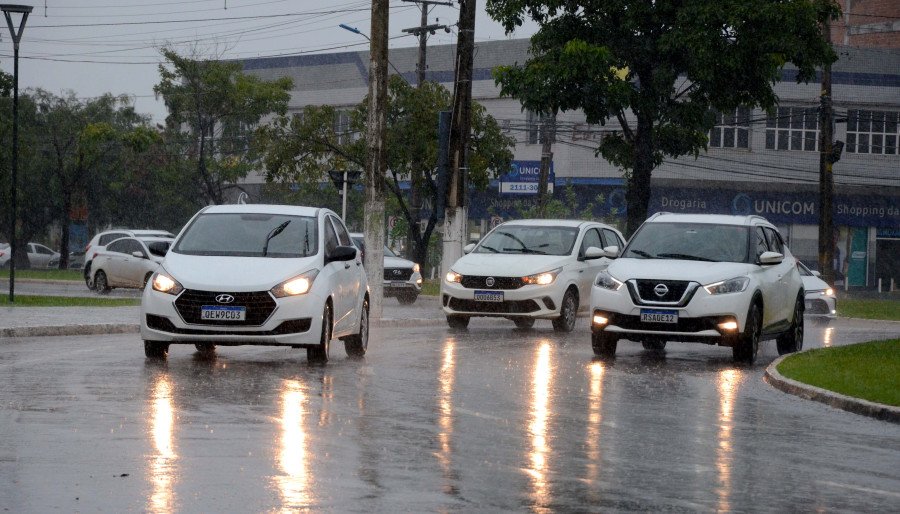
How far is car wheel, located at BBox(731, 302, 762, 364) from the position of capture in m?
18.4

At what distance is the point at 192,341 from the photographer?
15.8 metres

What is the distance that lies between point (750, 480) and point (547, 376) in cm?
706

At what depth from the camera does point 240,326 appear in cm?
1561

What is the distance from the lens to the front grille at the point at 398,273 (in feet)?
126

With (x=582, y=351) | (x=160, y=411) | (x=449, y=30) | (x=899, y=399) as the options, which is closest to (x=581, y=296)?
(x=582, y=351)

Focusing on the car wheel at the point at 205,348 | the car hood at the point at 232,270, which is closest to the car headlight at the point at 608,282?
the car hood at the point at 232,270

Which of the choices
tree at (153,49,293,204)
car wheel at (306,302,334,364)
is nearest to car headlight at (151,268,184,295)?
car wheel at (306,302,334,364)

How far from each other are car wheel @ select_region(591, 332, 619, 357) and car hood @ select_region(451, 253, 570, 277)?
186 inches

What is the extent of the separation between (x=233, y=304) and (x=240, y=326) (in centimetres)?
23

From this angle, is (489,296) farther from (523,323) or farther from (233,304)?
(233,304)

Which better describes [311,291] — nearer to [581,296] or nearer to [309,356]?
[309,356]

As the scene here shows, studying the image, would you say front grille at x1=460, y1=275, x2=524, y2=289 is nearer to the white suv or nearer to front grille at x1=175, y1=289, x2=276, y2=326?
the white suv

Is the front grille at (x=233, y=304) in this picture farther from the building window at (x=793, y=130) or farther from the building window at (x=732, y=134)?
the building window at (x=793, y=130)

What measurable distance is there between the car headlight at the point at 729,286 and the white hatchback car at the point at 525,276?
461cm
